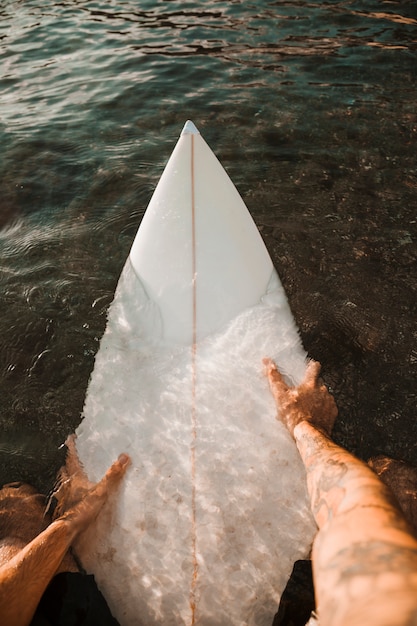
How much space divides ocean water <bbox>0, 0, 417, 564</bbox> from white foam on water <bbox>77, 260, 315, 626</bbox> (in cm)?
25

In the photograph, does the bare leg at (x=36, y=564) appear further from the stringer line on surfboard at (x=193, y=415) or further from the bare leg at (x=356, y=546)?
the bare leg at (x=356, y=546)

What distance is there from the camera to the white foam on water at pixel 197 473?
200 centimetres

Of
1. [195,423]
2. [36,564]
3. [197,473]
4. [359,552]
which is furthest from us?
[195,423]

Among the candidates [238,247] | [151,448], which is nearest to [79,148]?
[238,247]

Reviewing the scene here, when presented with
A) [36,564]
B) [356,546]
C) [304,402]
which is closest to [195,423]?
[304,402]

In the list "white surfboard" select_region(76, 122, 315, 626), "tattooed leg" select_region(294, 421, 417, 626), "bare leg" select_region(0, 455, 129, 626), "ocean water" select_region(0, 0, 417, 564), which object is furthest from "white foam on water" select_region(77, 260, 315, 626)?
"tattooed leg" select_region(294, 421, 417, 626)

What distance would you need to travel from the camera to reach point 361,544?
1.33 meters

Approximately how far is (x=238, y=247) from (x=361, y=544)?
185 cm

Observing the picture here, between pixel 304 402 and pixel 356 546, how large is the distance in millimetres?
1103

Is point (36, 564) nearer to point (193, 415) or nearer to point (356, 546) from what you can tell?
point (193, 415)

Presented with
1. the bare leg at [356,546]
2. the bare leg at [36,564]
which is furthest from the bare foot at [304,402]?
the bare leg at [36,564]

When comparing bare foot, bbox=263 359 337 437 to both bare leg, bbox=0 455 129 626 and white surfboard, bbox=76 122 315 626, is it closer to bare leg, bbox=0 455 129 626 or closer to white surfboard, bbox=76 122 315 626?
white surfboard, bbox=76 122 315 626

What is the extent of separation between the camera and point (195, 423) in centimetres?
242

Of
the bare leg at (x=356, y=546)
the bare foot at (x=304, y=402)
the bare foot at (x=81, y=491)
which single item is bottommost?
the bare foot at (x=81, y=491)
